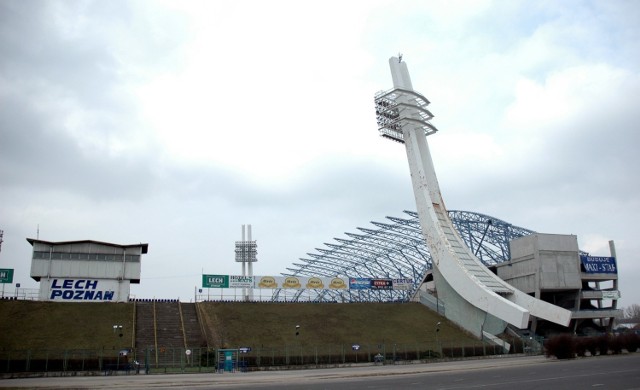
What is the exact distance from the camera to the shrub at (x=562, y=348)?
46000mm

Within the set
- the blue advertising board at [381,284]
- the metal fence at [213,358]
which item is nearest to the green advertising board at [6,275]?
the metal fence at [213,358]

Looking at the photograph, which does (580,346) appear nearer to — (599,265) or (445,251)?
(445,251)

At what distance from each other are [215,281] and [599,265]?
53990 mm

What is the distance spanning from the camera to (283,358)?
4388 cm

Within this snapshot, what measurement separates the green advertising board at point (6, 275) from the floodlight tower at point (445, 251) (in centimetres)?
5116

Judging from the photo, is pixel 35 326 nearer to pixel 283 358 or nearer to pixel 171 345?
pixel 171 345

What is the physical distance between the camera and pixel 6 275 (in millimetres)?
61250

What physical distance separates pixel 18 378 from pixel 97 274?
25309 millimetres

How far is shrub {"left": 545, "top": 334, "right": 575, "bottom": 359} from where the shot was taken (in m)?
46.0

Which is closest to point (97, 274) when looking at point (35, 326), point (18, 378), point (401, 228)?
point (35, 326)

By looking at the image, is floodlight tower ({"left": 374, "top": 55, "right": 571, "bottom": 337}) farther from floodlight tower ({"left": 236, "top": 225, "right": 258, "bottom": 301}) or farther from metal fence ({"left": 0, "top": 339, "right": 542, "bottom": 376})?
floodlight tower ({"left": 236, "top": 225, "right": 258, "bottom": 301})

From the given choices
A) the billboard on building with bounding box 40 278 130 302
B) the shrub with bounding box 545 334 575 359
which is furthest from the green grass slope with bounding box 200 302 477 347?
the shrub with bounding box 545 334 575 359

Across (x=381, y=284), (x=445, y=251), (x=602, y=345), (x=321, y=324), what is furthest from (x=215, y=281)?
(x=602, y=345)

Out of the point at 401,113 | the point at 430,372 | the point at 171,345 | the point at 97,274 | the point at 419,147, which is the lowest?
the point at 430,372
